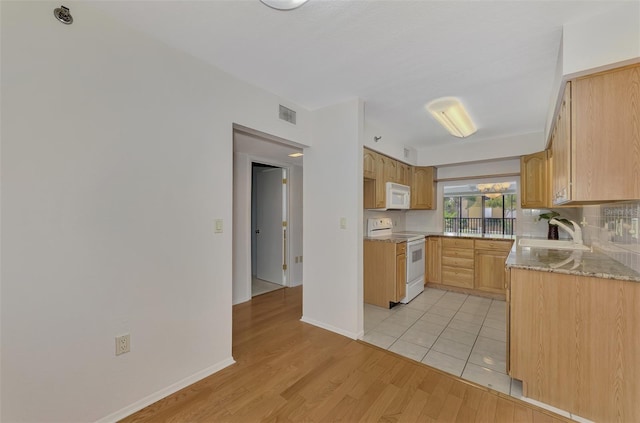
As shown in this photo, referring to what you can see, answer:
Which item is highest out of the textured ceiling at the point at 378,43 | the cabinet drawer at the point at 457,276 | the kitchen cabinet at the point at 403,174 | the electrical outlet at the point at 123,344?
the textured ceiling at the point at 378,43

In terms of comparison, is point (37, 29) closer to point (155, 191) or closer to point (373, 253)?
point (155, 191)

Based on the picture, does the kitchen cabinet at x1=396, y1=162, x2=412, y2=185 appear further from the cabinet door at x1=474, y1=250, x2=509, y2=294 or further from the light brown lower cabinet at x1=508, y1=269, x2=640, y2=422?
the light brown lower cabinet at x1=508, y1=269, x2=640, y2=422

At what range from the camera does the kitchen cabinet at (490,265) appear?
12.8 ft

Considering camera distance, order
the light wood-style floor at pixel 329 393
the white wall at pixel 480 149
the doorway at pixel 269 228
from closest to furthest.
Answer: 1. the light wood-style floor at pixel 329 393
2. the white wall at pixel 480 149
3. the doorway at pixel 269 228

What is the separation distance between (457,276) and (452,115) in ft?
8.33

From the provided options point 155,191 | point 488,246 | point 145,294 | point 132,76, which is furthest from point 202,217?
point 488,246

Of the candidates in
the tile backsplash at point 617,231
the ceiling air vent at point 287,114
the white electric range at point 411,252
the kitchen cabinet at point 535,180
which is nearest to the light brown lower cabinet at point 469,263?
the white electric range at point 411,252

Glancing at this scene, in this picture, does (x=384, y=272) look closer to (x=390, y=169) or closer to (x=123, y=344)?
(x=390, y=169)

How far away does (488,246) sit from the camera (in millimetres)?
4016

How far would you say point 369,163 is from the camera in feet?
11.8

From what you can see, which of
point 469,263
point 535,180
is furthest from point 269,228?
point 535,180

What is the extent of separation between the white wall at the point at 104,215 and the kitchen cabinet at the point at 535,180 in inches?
157

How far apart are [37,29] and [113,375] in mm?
1976

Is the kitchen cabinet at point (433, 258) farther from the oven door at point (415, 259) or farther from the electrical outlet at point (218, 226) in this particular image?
the electrical outlet at point (218, 226)
